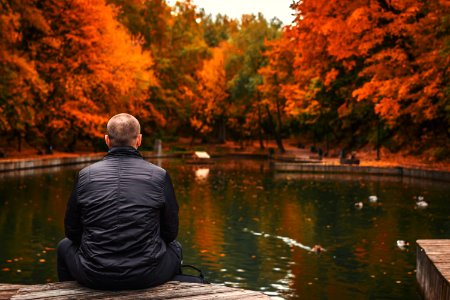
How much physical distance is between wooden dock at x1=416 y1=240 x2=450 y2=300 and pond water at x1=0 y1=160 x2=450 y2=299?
44 cm

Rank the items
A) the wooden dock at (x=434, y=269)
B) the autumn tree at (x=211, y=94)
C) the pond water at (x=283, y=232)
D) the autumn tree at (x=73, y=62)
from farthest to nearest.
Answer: the autumn tree at (x=211, y=94) < the autumn tree at (x=73, y=62) < the pond water at (x=283, y=232) < the wooden dock at (x=434, y=269)

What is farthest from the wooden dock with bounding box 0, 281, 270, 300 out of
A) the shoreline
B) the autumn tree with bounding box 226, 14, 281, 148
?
the autumn tree with bounding box 226, 14, 281, 148

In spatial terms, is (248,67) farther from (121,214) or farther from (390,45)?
(121,214)

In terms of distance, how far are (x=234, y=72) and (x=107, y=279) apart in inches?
2882

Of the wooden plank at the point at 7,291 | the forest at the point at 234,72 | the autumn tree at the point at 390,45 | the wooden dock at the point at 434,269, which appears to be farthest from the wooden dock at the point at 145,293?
the autumn tree at the point at 390,45

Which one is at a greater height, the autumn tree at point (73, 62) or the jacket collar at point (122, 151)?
the autumn tree at point (73, 62)

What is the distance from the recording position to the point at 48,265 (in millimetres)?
12039

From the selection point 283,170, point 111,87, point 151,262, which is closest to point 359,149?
point 283,170

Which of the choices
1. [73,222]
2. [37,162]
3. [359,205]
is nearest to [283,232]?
[359,205]

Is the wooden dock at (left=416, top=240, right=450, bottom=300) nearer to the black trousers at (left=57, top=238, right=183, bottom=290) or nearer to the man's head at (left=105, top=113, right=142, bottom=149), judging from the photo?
the black trousers at (left=57, top=238, right=183, bottom=290)

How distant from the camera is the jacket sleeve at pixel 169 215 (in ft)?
18.4

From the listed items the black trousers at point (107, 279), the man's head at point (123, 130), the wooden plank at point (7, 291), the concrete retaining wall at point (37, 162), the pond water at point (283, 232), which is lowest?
the pond water at point (283, 232)

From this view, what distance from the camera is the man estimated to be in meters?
5.28

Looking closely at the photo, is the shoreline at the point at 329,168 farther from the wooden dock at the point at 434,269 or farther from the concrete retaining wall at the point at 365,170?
the wooden dock at the point at 434,269
